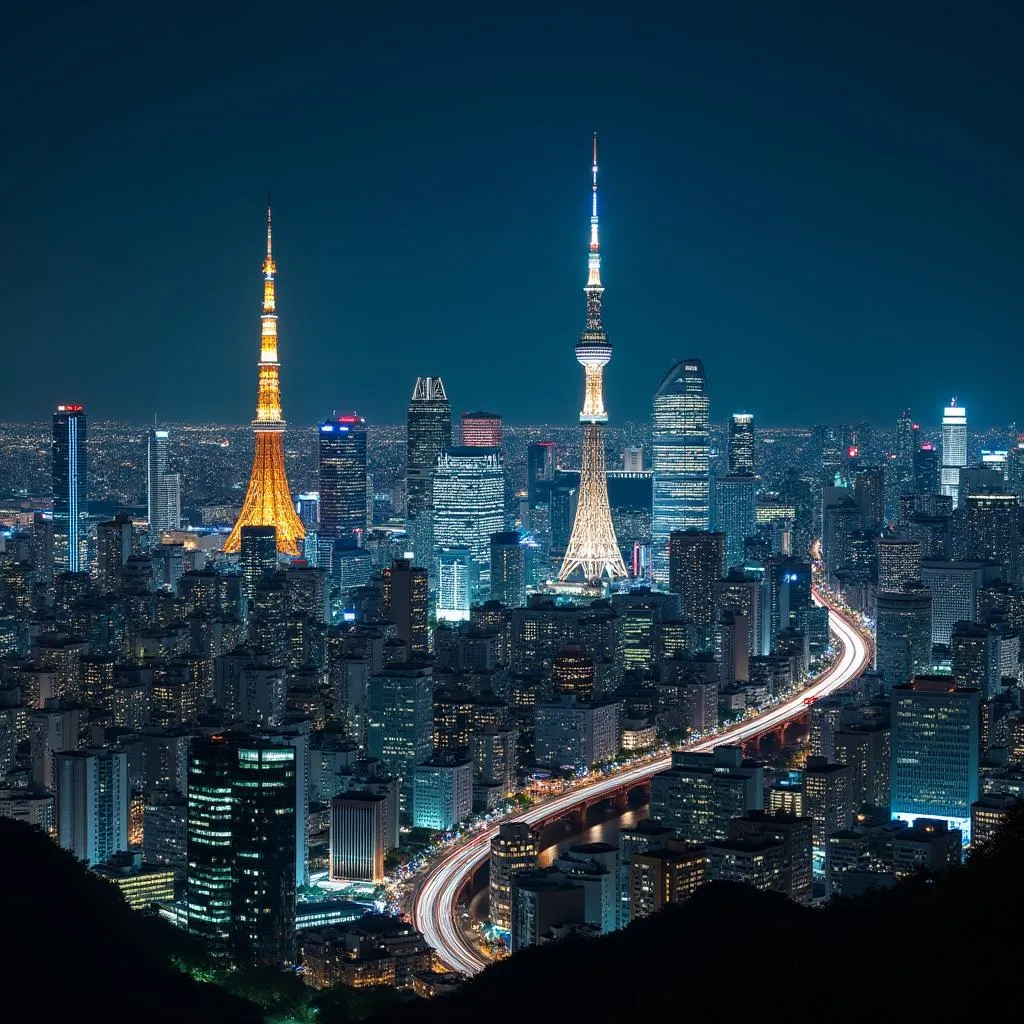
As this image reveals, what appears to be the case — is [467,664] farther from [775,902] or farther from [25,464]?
[25,464]

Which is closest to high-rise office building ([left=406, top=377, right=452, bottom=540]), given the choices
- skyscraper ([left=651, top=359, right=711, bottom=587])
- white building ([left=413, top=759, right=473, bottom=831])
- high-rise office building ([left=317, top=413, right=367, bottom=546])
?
high-rise office building ([left=317, top=413, right=367, bottom=546])

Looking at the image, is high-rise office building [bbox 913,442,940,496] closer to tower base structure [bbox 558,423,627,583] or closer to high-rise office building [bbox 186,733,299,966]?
tower base structure [bbox 558,423,627,583]

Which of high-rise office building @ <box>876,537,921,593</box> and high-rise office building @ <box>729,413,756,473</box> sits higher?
high-rise office building @ <box>729,413,756,473</box>

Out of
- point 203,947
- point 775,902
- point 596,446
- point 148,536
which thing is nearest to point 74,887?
point 203,947

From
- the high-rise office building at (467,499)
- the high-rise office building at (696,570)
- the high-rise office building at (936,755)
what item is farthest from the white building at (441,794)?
the high-rise office building at (467,499)

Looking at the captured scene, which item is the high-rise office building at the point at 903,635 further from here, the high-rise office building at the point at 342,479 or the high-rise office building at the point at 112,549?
the high-rise office building at the point at 342,479
